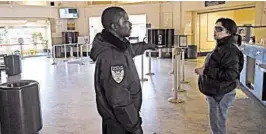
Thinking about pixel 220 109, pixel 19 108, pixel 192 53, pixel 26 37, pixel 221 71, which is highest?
pixel 26 37

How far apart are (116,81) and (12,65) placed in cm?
775

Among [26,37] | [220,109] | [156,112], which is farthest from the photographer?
[26,37]

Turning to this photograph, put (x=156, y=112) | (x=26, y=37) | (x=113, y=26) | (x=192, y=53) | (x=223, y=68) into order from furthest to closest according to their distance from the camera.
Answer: (x=26, y=37) < (x=192, y=53) < (x=156, y=112) < (x=223, y=68) < (x=113, y=26)

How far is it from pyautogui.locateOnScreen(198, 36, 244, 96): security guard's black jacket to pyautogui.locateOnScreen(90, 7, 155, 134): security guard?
3.39 feet

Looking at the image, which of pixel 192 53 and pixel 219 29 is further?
pixel 192 53

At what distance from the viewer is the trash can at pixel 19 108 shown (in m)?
3.09

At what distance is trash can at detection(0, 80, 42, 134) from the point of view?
10.1 ft

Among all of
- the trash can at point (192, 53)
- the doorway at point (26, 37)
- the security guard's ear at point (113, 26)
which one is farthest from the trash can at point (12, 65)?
the security guard's ear at point (113, 26)

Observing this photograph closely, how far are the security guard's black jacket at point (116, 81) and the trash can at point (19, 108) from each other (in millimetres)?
1856

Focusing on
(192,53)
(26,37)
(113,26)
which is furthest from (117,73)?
(26,37)

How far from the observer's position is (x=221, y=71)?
7.65 ft

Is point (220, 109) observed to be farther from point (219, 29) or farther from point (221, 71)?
point (219, 29)

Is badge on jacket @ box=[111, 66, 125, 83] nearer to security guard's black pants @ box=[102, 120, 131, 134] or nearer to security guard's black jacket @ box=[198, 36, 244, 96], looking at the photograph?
security guard's black pants @ box=[102, 120, 131, 134]

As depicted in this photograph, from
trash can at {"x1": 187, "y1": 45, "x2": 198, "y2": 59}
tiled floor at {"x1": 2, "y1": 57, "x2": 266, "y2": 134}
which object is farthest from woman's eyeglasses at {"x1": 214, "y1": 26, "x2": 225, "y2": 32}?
trash can at {"x1": 187, "y1": 45, "x2": 198, "y2": 59}
